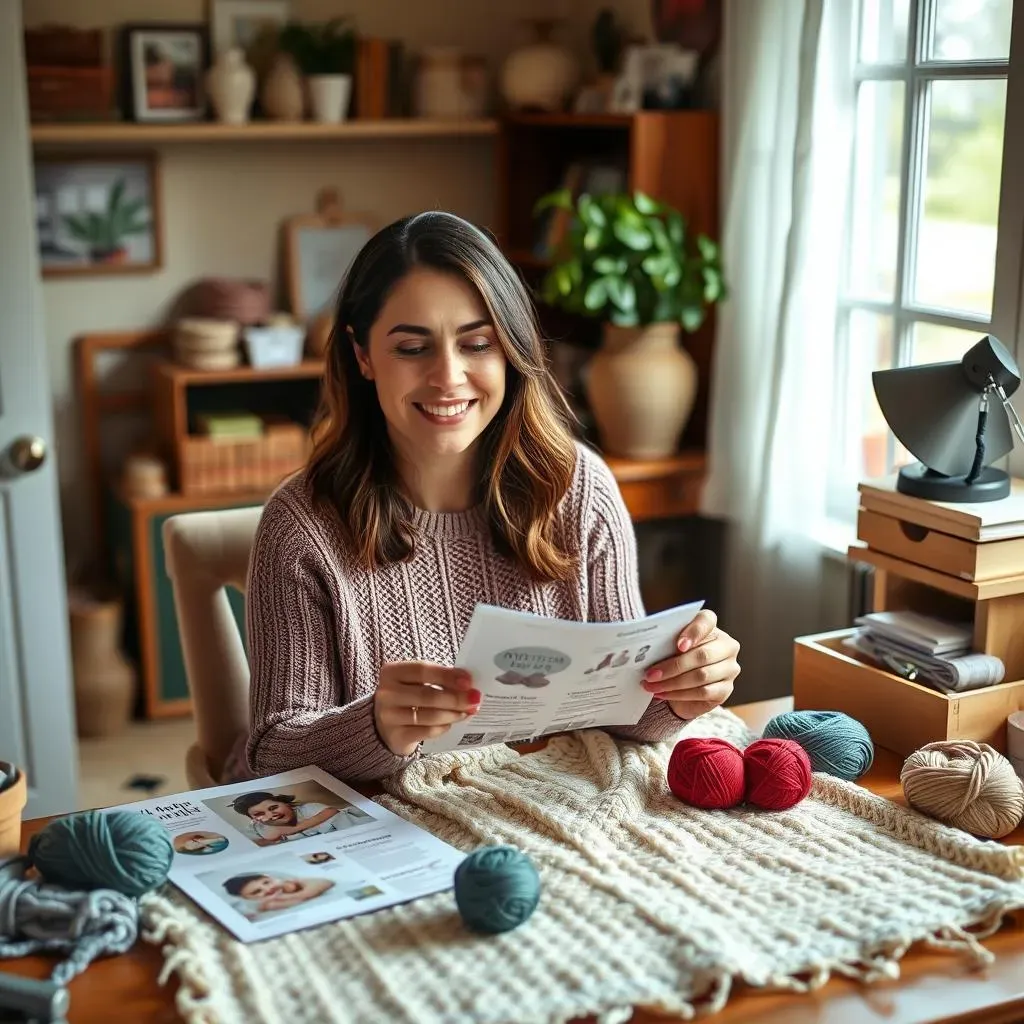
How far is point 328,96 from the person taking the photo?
359 centimetres

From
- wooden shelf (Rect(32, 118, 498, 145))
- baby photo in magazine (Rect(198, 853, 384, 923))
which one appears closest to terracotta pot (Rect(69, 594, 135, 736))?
wooden shelf (Rect(32, 118, 498, 145))

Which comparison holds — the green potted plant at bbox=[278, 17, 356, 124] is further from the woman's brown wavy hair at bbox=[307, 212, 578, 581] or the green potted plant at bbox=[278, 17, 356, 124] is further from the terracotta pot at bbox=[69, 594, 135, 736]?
the woman's brown wavy hair at bbox=[307, 212, 578, 581]

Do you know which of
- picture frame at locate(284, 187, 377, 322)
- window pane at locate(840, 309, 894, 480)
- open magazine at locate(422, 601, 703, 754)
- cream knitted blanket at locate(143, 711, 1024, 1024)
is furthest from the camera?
picture frame at locate(284, 187, 377, 322)

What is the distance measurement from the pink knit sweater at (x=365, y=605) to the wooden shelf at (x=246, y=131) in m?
2.00

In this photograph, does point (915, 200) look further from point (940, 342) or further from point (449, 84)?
point (449, 84)

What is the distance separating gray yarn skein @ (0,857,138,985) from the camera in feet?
4.04

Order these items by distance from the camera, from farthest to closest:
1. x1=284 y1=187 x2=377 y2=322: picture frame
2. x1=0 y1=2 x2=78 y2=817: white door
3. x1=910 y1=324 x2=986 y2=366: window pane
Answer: x1=284 y1=187 x2=377 y2=322: picture frame → x1=0 y1=2 x2=78 y2=817: white door → x1=910 y1=324 x2=986 y2=366: window pane

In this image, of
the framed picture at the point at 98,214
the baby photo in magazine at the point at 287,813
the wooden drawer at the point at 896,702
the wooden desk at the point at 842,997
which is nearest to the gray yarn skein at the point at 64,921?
the wooden desk at the point at 842,997

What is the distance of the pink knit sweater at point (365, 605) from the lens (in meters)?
1.58

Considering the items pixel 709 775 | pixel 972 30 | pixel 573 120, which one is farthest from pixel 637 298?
pixel 709 775

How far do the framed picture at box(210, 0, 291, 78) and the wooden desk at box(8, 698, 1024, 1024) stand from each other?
287 cm

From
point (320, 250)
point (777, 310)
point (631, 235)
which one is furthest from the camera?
point (320, 250)

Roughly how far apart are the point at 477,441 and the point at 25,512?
4.32ft

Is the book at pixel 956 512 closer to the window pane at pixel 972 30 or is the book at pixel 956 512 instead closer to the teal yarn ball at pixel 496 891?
the teal yarn ball at pixel 496 891
